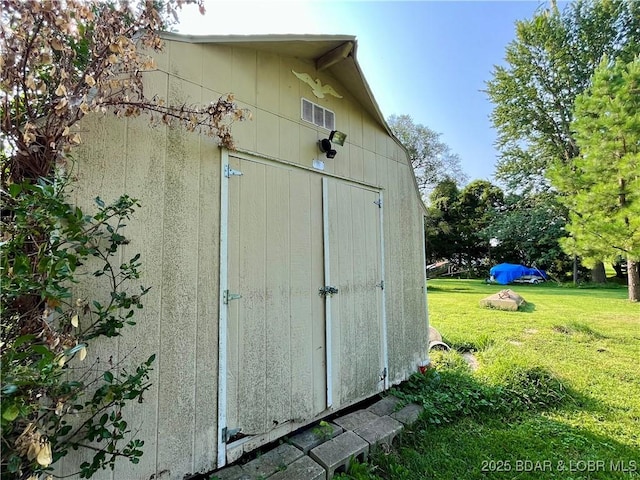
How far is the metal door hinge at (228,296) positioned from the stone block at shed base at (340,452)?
112 centimetres

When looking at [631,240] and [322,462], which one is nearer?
[322,462]

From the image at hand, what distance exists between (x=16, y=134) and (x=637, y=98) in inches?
436

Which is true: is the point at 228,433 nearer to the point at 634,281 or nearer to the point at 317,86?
the point at 317,86

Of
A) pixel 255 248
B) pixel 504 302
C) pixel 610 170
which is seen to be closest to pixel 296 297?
pixel 255 248

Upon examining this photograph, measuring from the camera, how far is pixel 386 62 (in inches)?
189

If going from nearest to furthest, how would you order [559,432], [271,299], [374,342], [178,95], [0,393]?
[0,393], [178,95], [271,299], [559,432], [374,342]

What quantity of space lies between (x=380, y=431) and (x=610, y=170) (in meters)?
9.33

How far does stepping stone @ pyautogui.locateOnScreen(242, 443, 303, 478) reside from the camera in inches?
72.4

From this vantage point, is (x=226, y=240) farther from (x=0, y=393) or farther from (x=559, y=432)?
(x=559, y=432)

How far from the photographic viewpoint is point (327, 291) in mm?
2557

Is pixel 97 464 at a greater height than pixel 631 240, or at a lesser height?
lesser

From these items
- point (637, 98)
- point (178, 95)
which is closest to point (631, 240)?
point (637, 98)

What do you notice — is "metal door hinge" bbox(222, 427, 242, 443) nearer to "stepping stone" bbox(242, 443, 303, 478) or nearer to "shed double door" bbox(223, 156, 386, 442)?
"shed double door" bbox(223, 156, 386, 442)

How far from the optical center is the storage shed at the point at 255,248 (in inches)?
66.9
